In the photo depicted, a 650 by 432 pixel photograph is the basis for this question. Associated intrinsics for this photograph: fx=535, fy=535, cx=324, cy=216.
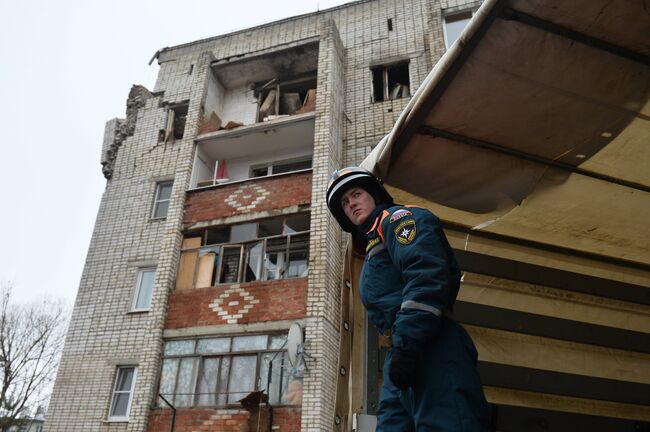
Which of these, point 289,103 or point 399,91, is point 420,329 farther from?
point 289,103

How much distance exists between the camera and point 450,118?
10.4 feet

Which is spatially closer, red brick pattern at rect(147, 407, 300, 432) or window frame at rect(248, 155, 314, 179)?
red brick pattern at rect(147, 407, 300, 432)

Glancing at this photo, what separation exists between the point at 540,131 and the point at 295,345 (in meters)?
8.98

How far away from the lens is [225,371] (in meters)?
12.3

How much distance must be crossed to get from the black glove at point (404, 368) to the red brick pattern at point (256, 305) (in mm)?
10288

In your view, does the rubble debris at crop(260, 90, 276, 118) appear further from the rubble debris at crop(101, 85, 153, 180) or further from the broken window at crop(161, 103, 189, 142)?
the rubble debris at crop(101, 85, 153, 180)

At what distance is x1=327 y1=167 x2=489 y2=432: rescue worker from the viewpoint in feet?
7.09

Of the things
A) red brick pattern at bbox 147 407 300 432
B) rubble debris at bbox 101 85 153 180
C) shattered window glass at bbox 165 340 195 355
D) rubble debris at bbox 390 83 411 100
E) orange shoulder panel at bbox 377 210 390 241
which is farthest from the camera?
rubble debris at bbox 101 85 153 180

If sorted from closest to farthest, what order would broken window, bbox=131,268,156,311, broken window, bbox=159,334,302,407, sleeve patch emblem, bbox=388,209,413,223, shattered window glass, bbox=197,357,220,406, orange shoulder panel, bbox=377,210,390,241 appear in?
sleeve patch emblem, bbox=388,209,413,223 < orange shoulder panel, bbox=377,210,390,241 < broken window, bbox=159,334,302,407 < shattered window glass, bbox=197,357,220,406 < broken window, bbox=131,268,156,311

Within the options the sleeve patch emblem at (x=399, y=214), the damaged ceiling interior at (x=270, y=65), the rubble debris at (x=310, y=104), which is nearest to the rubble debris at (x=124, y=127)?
the damaged ceiling interior at (x=270, y=65)

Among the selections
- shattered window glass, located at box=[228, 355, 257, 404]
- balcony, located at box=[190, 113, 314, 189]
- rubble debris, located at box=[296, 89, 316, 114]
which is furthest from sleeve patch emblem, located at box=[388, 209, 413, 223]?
rubble debris, located at box=[296, 89, 316, 114]

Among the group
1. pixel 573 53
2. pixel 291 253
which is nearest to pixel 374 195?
pixel 573 53

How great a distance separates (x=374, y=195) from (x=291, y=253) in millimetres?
10771

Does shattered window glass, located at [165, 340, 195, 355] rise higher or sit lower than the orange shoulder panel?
higher
